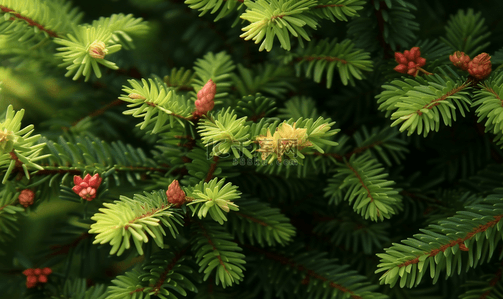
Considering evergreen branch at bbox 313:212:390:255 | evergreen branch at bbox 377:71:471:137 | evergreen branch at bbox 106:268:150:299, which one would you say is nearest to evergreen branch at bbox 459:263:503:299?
evergreen branch at bbox 313:212:390:255

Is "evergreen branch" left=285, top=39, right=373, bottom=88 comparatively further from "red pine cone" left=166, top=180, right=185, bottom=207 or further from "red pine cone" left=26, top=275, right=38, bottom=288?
"red pine cone" left=26, top=275, right=38, bottom=288

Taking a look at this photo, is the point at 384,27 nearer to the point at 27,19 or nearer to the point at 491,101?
the point at 491,101

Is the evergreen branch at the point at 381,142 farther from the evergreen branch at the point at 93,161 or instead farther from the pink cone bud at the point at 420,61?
the evergreen branch at the point at 93,161

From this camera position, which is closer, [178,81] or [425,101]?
[425,101]

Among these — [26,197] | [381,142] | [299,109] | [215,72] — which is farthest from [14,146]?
[381,142]

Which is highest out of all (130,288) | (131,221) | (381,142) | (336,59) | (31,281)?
(336,59)

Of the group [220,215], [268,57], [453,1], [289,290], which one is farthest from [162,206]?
[453,1]

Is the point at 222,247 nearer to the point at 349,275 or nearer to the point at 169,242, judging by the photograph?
the point at 169,242
